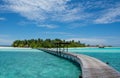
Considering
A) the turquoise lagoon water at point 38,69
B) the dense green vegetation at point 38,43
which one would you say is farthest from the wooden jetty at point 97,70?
the dense green vegetation at point 38,43

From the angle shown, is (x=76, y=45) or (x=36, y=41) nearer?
(x=36, y=41)

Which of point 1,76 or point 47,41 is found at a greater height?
point 47,41

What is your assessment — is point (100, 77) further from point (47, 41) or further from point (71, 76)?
point (47, 41)

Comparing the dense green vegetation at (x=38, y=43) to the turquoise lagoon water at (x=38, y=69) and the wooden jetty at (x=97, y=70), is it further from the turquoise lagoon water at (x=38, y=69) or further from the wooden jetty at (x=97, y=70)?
the wooden jetty at (x=97, y=70)

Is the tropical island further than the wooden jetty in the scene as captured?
Result: Yes

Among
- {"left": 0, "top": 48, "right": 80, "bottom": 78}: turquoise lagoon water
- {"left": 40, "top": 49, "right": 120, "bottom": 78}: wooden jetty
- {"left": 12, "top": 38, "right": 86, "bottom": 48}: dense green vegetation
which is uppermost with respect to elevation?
{"left": 12, "top": 38, "right": 86, "bottom": 48}: dense green vegetation

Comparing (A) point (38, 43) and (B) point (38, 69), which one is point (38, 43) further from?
(B) point (38, 69)

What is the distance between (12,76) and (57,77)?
164 inches

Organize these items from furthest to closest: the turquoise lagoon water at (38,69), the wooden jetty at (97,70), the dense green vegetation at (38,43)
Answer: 1. the dense green vegetation at (38,43)
2. the turquoise lagoon water at (38,69)
3. the wooden jetty at (97,70)

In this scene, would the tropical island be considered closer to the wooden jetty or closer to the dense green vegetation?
the dense green vegetation

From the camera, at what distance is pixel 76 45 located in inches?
6412

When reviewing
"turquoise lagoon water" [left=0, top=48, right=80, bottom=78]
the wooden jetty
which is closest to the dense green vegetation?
"turquoise lagoon water" [left=0, top=48, right=80, bottom=78]

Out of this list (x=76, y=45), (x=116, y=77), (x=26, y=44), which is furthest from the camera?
(x=76, y=45)

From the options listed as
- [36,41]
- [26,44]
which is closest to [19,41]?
[26,44]
